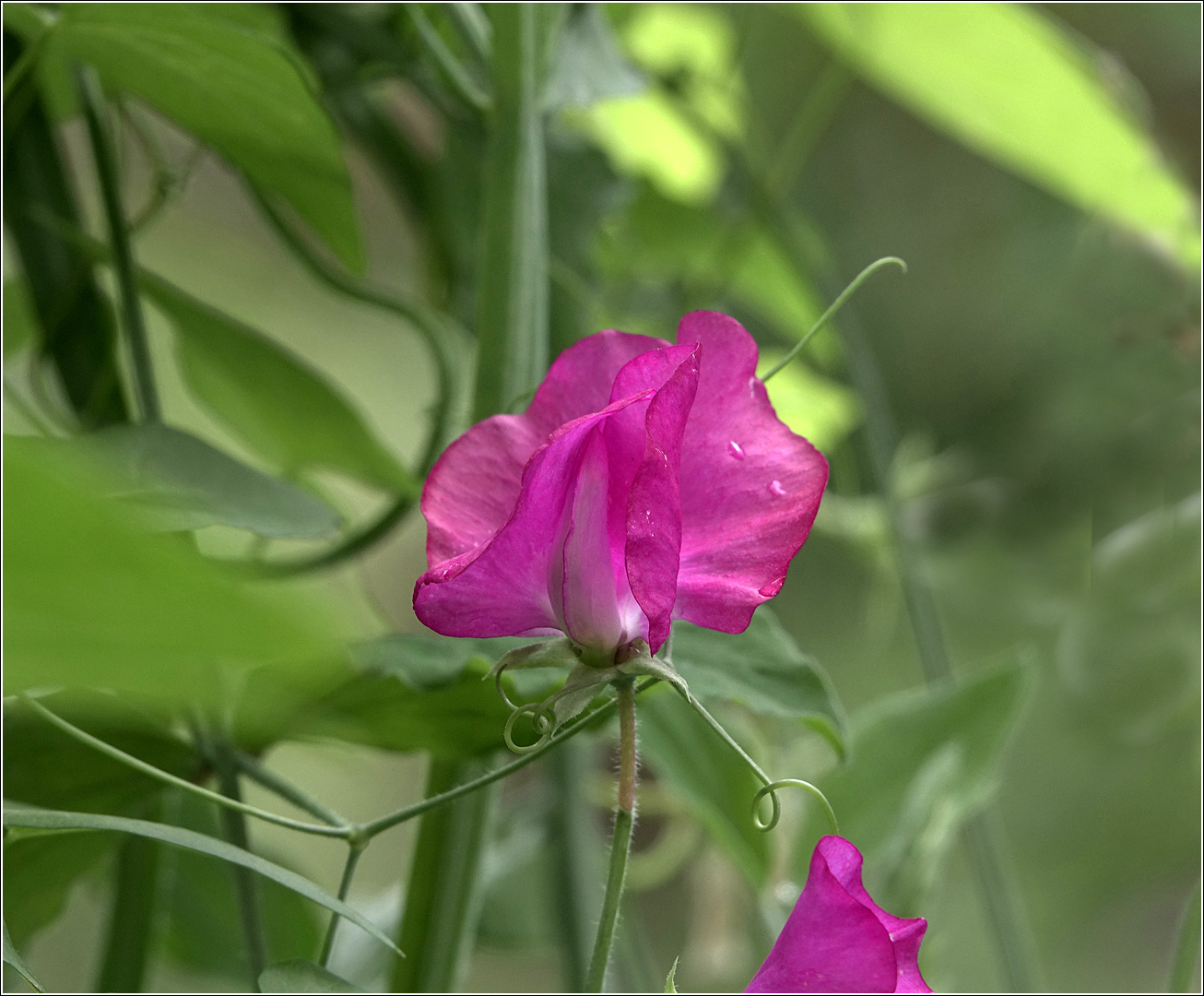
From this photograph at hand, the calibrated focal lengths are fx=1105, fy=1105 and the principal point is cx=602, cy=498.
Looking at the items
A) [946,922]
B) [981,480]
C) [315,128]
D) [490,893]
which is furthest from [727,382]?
[946,922]

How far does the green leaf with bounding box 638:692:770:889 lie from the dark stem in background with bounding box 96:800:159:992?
5.7 inches

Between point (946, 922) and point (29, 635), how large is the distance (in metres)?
0.75

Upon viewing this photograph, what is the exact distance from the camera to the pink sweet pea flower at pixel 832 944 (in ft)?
0.49

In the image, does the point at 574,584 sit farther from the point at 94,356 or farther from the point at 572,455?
the point at 94,356

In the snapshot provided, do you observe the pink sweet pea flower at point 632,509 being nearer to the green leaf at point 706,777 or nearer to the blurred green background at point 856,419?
the blurred green background at point 856,419

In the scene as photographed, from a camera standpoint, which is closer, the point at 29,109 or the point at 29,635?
the point at 29,635

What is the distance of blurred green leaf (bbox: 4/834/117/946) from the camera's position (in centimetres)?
25

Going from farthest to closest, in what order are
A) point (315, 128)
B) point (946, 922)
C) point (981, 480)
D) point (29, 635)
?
point (946, 922)
point (981, 480)
point (315, 128)
point (29, 635)

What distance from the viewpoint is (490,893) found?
465 millimetres

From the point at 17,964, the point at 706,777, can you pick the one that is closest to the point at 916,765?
the point at 706,777

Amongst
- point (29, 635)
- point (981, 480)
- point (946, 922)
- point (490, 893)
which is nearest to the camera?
point (29, 635)

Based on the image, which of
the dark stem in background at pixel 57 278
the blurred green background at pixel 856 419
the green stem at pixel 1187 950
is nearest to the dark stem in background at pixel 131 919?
the blurred green background at pixel 856 419

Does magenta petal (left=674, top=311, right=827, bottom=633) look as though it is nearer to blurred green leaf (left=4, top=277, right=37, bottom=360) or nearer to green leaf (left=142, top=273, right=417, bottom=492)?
green leaf (left=142, top=273, right=417, bottom=492)

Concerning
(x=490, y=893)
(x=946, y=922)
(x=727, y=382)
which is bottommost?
(x=946, y=922)
